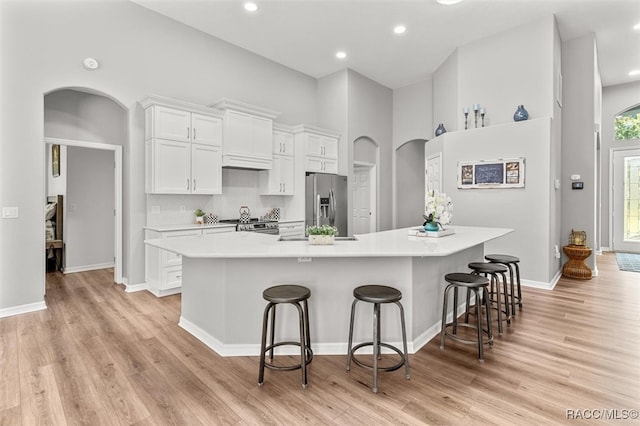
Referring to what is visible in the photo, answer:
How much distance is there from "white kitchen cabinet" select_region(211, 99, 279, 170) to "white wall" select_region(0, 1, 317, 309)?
58 cm

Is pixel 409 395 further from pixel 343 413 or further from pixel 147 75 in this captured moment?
pixel 147 75

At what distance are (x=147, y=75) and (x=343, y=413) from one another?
4.72 m

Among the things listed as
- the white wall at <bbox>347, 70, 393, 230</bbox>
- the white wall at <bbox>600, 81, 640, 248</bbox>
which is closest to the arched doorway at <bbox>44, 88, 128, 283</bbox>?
the white wall at <bbox>347, 70, 393, 230</bbox>

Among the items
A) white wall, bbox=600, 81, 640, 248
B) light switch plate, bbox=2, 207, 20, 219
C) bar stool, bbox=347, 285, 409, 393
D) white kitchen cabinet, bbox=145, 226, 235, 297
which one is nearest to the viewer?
bar stool, bbox=347, 285, 409, 393

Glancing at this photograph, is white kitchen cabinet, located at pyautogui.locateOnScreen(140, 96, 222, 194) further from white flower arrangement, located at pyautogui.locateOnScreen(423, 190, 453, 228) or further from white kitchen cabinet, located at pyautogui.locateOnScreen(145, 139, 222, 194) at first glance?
white flower arrangement, located at pyautogui.locateOnScreen(423, 190, 453, 228)

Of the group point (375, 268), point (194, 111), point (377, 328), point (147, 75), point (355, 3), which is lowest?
point (377, 328)

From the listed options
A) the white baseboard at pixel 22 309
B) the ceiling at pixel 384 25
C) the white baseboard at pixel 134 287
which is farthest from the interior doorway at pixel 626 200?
the white baseboard at pixel 22 309

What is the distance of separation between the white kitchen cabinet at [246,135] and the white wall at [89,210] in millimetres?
2638

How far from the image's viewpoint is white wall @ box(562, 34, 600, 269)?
5.04 metres

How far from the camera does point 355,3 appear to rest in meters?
4.32

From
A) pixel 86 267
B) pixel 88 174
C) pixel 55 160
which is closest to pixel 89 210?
pixel 88 174

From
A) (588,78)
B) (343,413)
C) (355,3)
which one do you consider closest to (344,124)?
(355,3)

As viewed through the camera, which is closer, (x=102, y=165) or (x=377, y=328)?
(x=377, y=328)

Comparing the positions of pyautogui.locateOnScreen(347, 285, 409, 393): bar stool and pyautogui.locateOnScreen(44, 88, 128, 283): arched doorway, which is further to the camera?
pyautogui.locateOnScreen(44, 88, 128, 283): arched doorway
